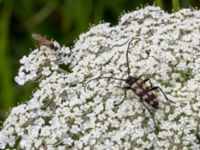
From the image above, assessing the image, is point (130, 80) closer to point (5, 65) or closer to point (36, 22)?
point (5, 65)

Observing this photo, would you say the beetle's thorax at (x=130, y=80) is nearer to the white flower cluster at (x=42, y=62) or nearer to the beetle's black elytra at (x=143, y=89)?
the beetle's black elytra at (x=143, y=89)

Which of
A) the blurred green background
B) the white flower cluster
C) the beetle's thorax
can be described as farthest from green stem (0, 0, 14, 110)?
the beetle's thorax

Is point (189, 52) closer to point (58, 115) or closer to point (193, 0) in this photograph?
point (58, 115)

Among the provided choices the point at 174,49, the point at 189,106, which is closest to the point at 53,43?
the point at 174,49

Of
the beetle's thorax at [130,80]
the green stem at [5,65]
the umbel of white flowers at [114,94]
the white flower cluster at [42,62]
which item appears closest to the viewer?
the umbel of white flowers at [114,94]

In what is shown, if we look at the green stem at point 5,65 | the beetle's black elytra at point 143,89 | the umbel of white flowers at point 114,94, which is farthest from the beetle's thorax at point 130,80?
the green stem at point 5,65

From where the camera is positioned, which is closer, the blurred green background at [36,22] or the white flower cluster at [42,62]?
the white flower cluster at [42,62]

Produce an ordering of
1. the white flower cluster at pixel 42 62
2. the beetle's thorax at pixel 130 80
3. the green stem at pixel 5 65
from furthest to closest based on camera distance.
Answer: the green stem at pixel 5 65 < the white flower cluster at pixel 42 62 < the beetle's thorax at pixel 130 80
